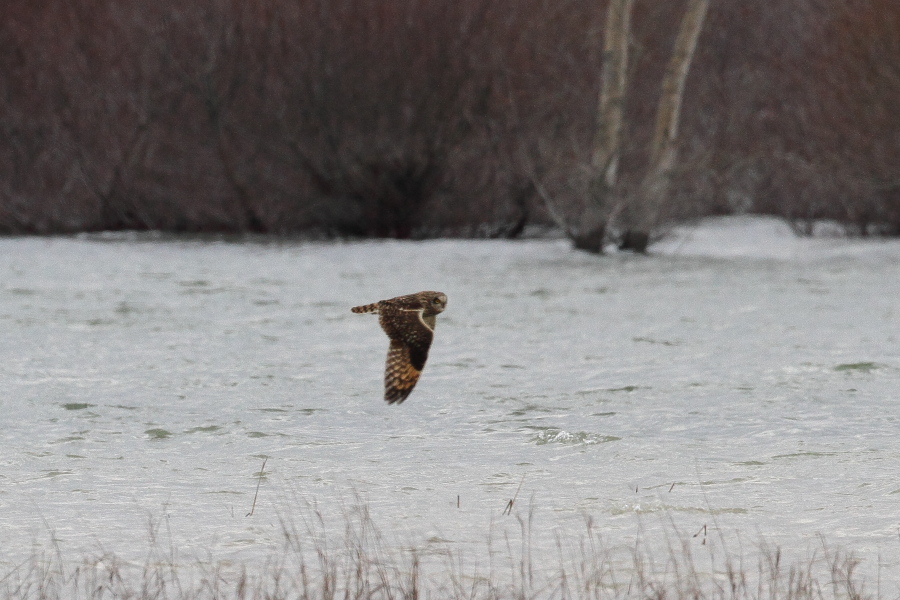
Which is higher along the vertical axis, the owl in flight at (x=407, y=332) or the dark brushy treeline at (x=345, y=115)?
the dark brushy treeline at (x=345, y=115)

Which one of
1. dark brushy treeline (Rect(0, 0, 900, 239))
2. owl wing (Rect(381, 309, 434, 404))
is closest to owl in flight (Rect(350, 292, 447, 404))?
owl wing (Rect(381, 309, 434, 404))

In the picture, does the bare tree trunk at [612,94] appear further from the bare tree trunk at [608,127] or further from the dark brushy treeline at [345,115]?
the dark brushy treeline at [345,115]

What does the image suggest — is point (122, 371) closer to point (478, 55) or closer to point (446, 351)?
point (446, 351)

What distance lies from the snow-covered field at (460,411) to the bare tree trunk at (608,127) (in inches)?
103

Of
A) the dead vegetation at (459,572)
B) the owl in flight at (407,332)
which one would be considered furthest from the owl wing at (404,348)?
the dead vegetation at (459,572)

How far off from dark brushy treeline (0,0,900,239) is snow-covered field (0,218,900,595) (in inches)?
201

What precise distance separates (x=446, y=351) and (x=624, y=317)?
231 centimetres

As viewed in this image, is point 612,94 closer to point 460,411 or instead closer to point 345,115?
point 345,115

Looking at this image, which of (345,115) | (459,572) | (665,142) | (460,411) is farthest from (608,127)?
(459,572)

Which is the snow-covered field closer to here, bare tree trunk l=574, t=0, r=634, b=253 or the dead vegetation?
the dead vegetation

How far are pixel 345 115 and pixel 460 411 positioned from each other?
1247cm

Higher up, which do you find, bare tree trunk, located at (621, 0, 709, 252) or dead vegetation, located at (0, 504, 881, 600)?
bare tree trunk, located at (621, 0, 709, 252)

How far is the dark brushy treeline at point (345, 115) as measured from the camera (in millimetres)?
19172

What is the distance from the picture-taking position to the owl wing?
4949mm
